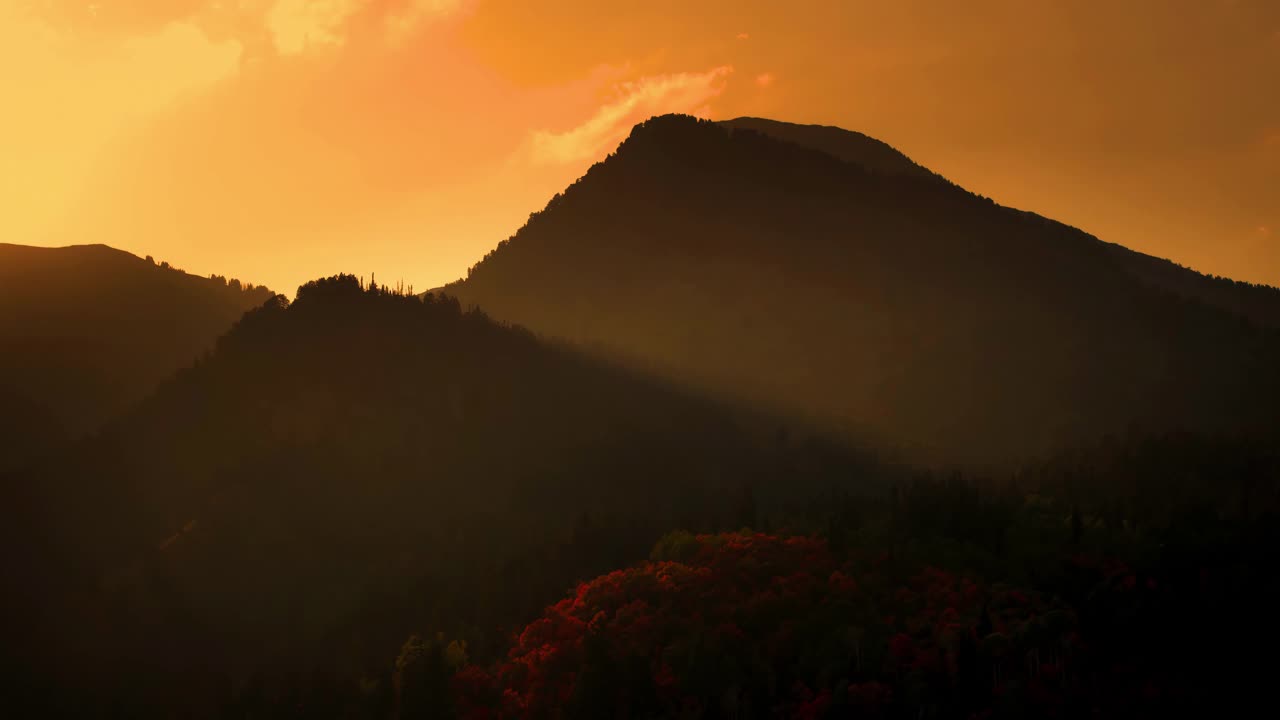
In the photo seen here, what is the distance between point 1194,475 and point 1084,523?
37415 mm

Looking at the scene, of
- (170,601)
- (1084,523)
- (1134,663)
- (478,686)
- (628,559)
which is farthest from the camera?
(170,601)

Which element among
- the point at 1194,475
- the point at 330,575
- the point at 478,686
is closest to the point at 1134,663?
the point at 478,686

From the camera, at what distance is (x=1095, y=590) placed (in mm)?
89250

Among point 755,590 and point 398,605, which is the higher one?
point 755,590

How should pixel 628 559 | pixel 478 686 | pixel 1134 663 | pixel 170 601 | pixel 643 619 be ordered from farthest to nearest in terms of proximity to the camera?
pixel 170 601 < pixel 628 559 < pixel 478 686 < pixel 643 619 < pixel 1134 663

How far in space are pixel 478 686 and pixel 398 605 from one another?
197 ft

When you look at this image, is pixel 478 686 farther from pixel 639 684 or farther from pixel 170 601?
pixel 170 601

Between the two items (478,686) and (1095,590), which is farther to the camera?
(478,686)

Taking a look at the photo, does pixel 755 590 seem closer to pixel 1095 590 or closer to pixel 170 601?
pixel 1095 590

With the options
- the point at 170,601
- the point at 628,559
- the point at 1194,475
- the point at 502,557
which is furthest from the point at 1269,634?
the point at 170,601

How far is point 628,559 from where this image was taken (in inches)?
6294

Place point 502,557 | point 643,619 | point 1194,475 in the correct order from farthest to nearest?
point 502,557 < point 1194,475 < point 643,619

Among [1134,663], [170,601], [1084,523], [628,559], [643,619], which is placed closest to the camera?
[1134,663]

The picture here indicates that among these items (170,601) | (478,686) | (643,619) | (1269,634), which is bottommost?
(170,601)
